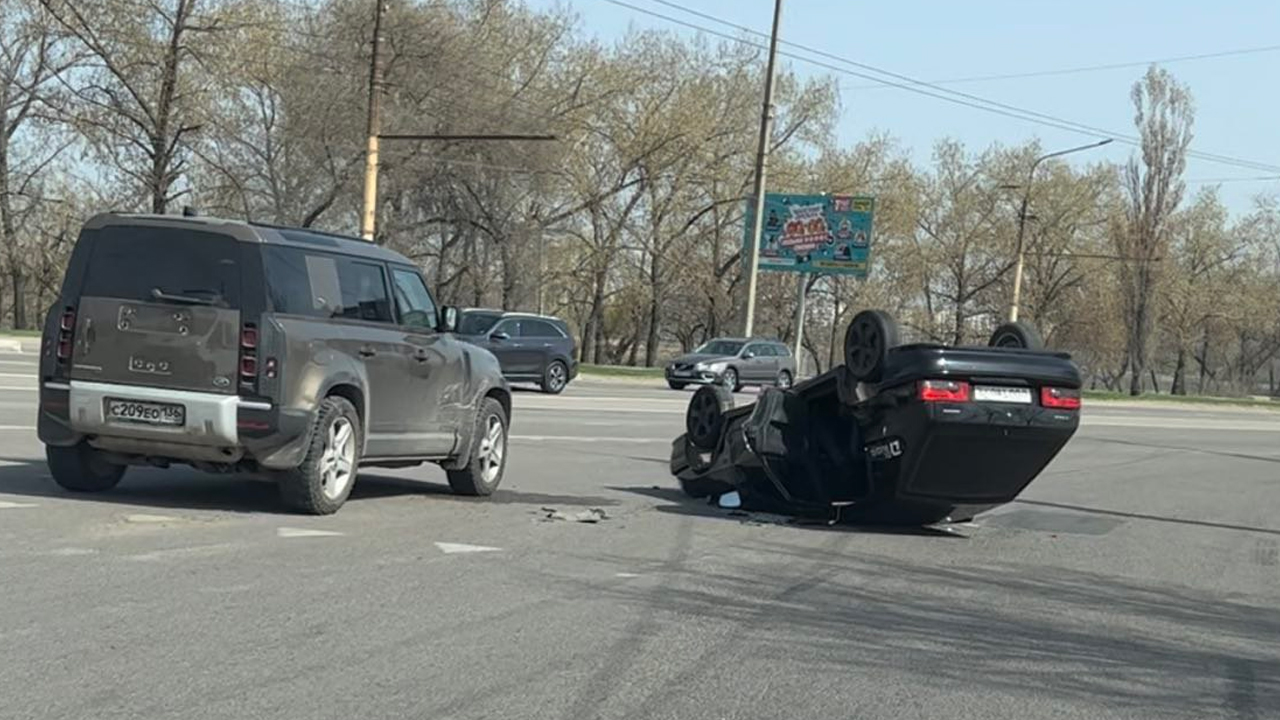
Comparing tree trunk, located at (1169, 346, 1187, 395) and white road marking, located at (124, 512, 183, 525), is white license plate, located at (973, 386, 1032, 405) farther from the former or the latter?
tree trunk, located at (1169, 346, 1187, 395)

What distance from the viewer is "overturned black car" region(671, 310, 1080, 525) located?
32.9 feet

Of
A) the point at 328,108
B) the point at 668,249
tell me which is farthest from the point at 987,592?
the point at 668,249

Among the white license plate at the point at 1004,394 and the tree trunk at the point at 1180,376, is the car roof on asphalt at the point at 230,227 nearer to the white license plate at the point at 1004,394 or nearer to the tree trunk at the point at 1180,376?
the white license plate at the point at 1004,394

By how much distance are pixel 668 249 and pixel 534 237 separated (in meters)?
9.13

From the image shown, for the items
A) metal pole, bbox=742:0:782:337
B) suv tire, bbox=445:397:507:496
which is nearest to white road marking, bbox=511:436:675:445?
suv tire, bbox=445:397:507:496

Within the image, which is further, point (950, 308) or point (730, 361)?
point (950, 308)

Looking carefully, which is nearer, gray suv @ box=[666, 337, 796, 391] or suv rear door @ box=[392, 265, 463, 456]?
suv rear door @ box=[392, 265, 463, 456]

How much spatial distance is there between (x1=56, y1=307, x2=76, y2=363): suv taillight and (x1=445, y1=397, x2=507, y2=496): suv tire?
3249 mm

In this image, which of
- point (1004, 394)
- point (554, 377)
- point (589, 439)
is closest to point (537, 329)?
point (554, 377)

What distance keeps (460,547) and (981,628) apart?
3.30 meters

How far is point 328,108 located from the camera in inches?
1727

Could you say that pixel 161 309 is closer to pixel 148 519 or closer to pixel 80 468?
pixel 148 519

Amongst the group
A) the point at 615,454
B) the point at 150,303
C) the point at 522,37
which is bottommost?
the point at 615,454

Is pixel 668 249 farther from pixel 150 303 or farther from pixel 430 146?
pixel 150 303
